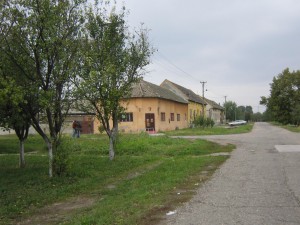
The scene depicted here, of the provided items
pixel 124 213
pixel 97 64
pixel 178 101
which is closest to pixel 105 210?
pixel 124 213

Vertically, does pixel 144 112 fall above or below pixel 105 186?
above

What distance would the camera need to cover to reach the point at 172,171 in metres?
13.4

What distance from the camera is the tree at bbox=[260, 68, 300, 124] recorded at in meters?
69.9

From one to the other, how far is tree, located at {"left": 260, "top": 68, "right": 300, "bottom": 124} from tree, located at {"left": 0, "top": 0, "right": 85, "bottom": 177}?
62.7 m

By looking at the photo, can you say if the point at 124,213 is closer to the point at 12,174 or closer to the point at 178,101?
the point at 12,174

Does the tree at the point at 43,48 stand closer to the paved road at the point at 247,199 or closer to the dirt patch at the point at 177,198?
the dirt patch at the point at 177,198

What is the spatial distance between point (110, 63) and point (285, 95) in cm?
6181

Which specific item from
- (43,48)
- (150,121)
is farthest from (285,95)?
(43,48)

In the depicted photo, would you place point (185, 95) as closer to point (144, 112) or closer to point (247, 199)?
point (144, 112)

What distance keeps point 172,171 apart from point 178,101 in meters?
41.4

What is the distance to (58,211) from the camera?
8469 mm

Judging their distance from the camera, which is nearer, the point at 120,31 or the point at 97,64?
the point at 97,64

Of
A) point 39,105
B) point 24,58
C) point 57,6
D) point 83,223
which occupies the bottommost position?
point 83,223

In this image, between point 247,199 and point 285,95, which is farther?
point 285,95
